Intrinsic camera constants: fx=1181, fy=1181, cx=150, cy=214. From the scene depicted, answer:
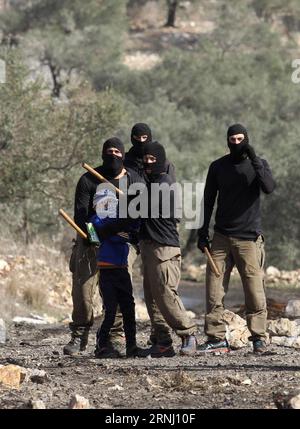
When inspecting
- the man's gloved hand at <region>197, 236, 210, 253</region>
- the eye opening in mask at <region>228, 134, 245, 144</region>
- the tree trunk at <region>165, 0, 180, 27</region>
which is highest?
the tree trunk at <region>165, 0, 180, 27</region>

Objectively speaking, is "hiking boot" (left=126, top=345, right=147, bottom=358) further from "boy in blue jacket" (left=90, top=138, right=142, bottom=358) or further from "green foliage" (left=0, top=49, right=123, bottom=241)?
"green foliage" (left=0, top=49, right=123, bottom=241)

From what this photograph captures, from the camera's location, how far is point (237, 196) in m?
9.98

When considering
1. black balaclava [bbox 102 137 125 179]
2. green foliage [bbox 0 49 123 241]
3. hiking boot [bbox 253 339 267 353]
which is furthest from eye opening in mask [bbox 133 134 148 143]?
green foliage [bbox 0 49 123 241]

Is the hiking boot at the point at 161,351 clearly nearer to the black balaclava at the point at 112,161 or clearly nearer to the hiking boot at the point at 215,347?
the hiking boot at the point at 215,347

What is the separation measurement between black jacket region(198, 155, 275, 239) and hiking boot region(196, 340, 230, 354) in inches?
37.6

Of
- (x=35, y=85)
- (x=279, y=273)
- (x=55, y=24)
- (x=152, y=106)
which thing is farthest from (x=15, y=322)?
(x=55, y=24)

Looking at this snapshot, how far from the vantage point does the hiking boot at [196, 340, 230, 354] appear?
10.2 meters

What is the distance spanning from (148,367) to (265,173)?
1938mm

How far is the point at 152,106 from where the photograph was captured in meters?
42.8

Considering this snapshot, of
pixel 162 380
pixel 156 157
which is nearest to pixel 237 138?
pixel 156 157

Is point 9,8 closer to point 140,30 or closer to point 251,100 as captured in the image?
point 140,30

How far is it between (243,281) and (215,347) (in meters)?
0.63

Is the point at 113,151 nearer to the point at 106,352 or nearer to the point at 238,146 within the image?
the point at 238,146

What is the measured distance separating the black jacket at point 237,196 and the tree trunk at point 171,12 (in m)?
59.2
